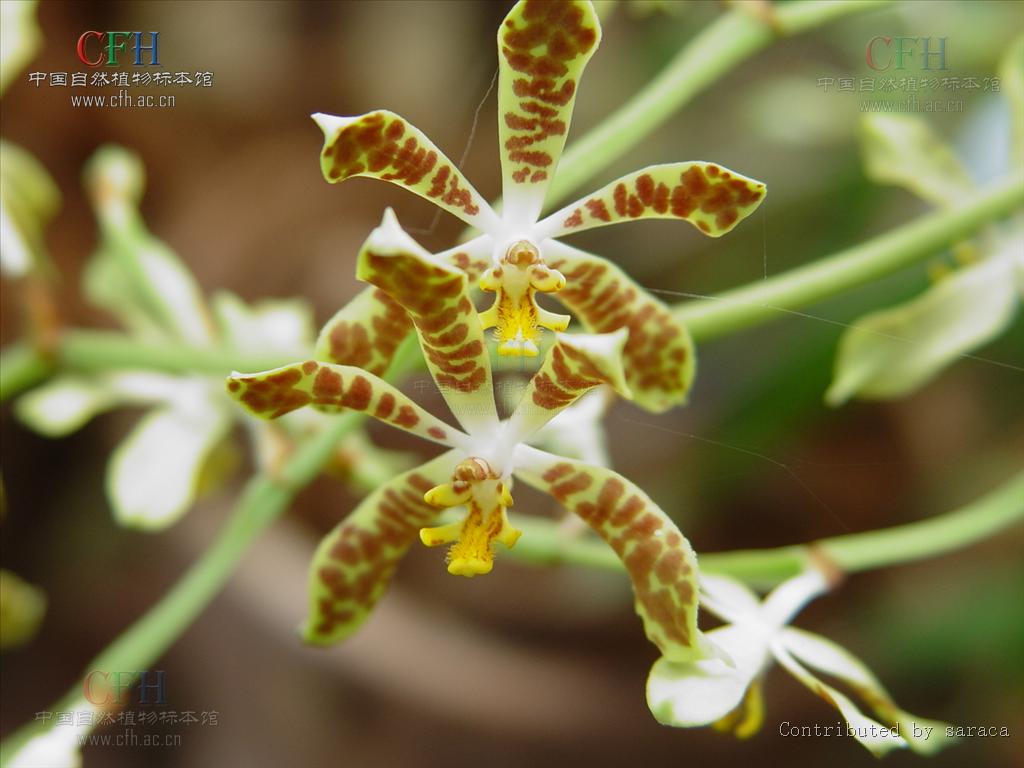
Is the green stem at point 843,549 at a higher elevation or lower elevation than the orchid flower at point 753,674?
higher

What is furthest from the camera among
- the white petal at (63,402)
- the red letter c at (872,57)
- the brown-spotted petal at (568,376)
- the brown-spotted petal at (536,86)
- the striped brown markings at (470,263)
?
the white petal at (63,402)

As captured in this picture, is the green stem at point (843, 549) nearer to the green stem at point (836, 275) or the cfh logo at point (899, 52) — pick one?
the green stem at point (836, 275)

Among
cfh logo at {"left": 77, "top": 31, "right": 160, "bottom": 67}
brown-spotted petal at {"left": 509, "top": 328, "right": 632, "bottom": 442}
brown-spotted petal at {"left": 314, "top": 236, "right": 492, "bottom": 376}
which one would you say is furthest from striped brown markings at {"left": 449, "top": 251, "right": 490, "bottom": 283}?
cfh logo at {"left": 77, "top": 31, "right": 160, "bottom": 67}

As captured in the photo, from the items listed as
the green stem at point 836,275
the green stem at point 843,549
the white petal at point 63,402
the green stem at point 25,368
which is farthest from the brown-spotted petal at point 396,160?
the white petal at point 63,402

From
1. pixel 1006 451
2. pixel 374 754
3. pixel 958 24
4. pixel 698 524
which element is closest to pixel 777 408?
pixel 698 524

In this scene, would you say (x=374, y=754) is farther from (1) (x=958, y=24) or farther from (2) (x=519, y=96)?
(1) (x=958, y=24)

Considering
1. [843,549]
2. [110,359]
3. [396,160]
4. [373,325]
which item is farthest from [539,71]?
[110,359]
